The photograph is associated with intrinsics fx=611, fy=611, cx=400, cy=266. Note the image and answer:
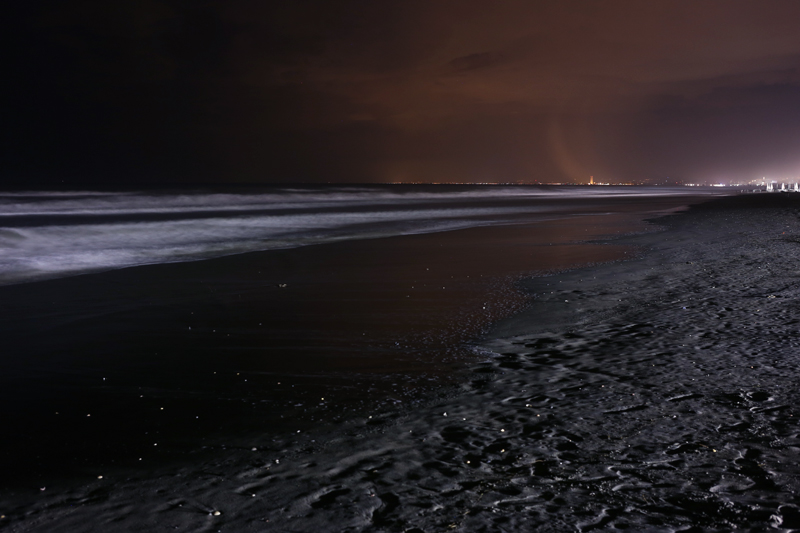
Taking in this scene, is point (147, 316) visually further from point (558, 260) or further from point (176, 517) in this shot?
point (558, 260)

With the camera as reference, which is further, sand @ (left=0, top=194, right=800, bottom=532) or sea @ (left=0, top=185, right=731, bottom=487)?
sea @ (left=0, top=185, right=731, bottom=487)

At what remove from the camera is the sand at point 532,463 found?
2883 millimetres

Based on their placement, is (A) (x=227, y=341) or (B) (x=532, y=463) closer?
(B) (x=532, y=463)

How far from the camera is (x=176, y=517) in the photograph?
2955 mm

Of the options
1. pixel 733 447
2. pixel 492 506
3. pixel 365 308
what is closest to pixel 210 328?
pixel 365 308

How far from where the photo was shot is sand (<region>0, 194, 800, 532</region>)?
2883mm

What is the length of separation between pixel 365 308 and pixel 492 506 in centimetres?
510

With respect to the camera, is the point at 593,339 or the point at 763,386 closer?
the point at 763,386

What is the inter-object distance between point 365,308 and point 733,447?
199 inches

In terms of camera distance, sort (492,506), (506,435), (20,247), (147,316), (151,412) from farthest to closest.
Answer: (20,247) → (147,316) → (151,412) → (506,435) → (492,506)

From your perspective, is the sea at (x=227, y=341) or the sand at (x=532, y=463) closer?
the sand at (x=532, y=463)

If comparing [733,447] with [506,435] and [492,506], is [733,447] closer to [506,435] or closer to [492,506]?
[506,435]

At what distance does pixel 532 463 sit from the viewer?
3379 mm

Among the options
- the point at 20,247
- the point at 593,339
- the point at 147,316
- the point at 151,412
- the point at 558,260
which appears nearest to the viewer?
the point at 151,412
